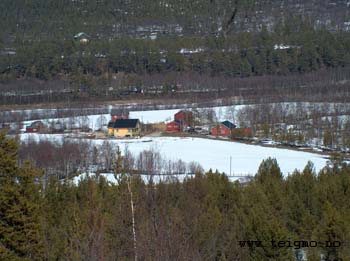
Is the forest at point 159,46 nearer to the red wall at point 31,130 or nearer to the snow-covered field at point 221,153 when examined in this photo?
the red wall at point 31,130

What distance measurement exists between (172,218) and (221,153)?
11735 mm

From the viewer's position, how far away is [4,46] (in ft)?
116

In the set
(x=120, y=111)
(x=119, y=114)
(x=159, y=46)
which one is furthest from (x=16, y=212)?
(x=159, y=46)

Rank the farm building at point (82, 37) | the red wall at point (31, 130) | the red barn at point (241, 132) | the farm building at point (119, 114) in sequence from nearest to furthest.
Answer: the red barn at point (241, 132) < the red wall at point (31, 130) < the farm building at point (119, 114) < the farm building at point (82, 37)

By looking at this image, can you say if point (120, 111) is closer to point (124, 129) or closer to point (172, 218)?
point (124, 129)

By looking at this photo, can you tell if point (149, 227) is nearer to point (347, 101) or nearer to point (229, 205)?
point (229, 205)

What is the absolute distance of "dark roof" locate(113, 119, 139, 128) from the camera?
1994cm

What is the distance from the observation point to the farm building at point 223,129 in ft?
63.5

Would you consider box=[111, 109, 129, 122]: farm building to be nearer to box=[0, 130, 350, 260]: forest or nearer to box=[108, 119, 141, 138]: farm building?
box=[108, 119, 141, 138]: farm building

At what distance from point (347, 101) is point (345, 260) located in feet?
60.3

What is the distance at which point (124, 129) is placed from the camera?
778 inches

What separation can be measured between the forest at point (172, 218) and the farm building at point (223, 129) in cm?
898

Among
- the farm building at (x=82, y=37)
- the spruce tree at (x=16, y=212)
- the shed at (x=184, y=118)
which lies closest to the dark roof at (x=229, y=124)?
the shed at (x=184, y=118)

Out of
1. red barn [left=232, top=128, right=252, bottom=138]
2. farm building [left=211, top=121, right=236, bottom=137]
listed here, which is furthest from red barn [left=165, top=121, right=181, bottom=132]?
red barn [left=232, top=128, right=252, bottom=138]
